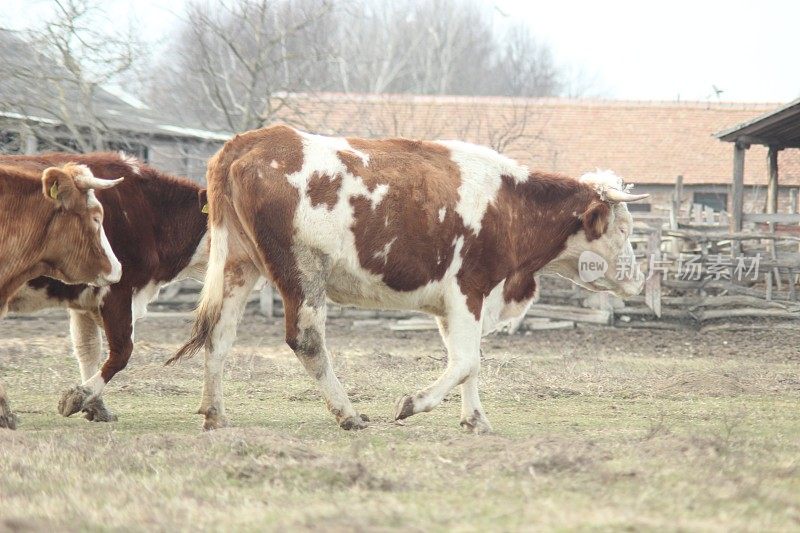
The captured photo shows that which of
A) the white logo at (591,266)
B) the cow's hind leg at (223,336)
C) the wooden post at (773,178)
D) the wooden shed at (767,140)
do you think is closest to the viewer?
the cow's hind leg at (223,336)

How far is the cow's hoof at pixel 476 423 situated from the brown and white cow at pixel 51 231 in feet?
9.15

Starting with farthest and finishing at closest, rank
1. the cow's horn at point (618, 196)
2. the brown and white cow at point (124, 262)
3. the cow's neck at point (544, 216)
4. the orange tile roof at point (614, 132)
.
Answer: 1. the orange tile roof at point (614, 132)
2. the cow's horn at point (618, 196)
3. the cow's neck at point (544, 216)
4. the brown and white cow at point (124, 262)

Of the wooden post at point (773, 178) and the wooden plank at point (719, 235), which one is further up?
the wooden post at point (773, 178)

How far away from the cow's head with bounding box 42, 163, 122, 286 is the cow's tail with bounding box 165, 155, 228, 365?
0.81 metres

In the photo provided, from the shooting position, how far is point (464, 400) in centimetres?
829

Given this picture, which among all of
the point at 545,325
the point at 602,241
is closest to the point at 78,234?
the point at 602,241

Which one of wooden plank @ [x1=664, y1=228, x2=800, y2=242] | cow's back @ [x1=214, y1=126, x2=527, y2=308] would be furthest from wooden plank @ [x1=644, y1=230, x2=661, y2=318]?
cow's back @ [x1=214, y1=126, x2=527, y2=308]

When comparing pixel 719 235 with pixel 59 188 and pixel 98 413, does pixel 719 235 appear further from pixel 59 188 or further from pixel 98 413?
pixel 59 188

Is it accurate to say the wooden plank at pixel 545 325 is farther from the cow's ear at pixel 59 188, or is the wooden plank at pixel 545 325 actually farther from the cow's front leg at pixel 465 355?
the cow's ear at pixel 59 188

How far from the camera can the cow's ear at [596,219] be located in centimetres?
934

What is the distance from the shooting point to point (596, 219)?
938 centimetres

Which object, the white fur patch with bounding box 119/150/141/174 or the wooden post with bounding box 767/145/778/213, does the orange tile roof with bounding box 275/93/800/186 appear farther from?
the white fur patch with bounding box 119/150/141/174

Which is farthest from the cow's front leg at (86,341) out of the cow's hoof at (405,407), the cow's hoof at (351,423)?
the cow's hoof at (405,407)

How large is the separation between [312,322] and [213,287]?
785 mm
